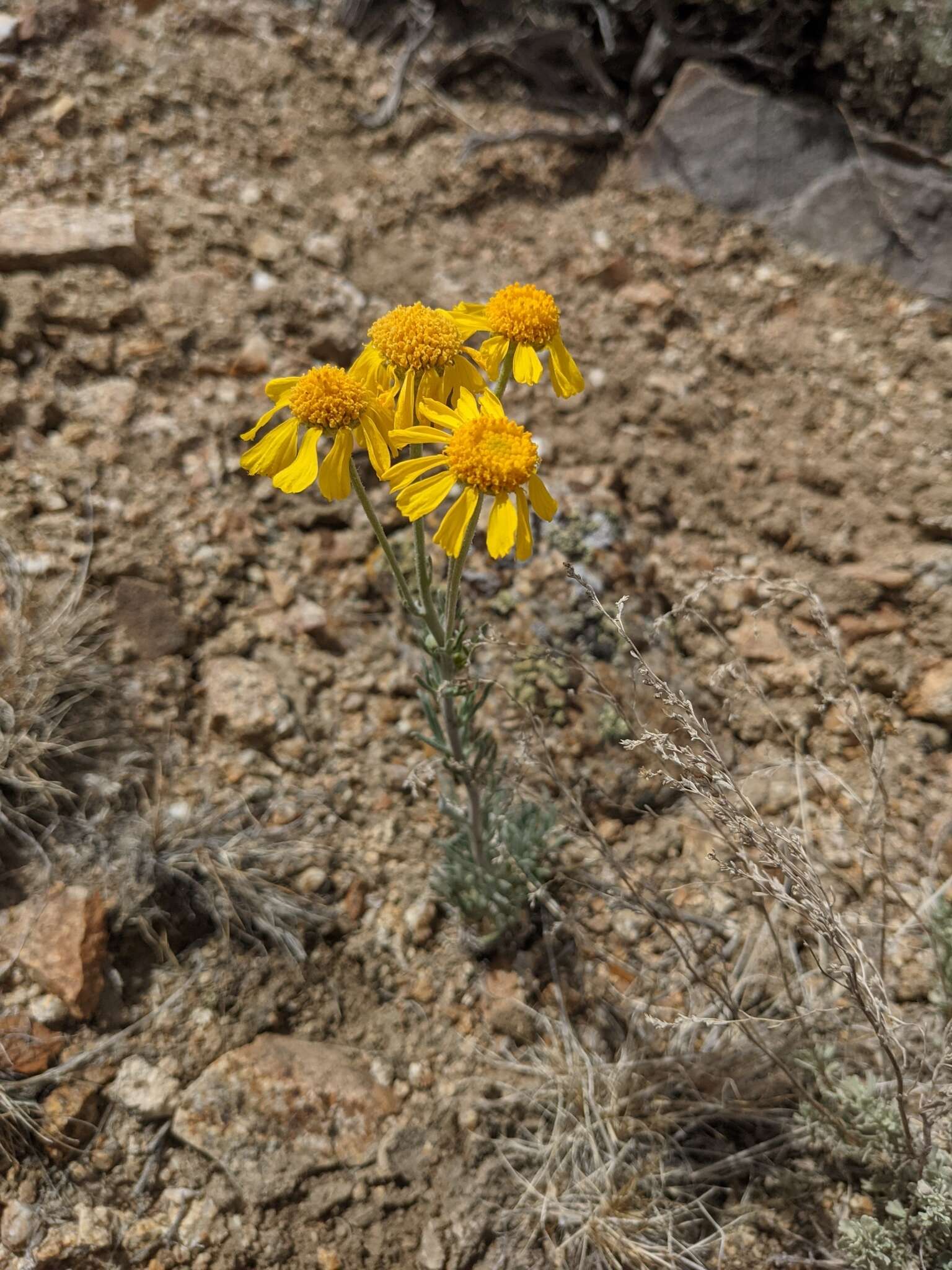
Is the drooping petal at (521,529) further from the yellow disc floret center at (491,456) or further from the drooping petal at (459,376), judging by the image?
the drooping petal at (459,376)

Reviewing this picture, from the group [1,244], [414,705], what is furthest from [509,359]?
[1,244]

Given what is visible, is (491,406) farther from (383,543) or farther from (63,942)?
(63,942)

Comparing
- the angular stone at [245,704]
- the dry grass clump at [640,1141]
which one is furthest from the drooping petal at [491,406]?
the dry grass clump at [640,1141]

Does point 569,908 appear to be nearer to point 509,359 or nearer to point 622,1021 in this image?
point 622,1021

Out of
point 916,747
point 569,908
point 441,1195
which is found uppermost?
point 916,747

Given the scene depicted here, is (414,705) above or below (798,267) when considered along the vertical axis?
below

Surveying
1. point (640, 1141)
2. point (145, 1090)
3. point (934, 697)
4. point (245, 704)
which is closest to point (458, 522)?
point (245, 704)

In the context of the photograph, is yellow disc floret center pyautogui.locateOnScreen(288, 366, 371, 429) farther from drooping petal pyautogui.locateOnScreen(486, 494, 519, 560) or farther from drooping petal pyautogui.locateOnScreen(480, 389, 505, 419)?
drooping petal pyautogui.locateOnScreen(486, 494, 519, 560)

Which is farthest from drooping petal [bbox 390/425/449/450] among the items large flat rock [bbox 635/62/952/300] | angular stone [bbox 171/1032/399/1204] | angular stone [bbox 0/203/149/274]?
large flat rock [bbox 635/62/952/300]
